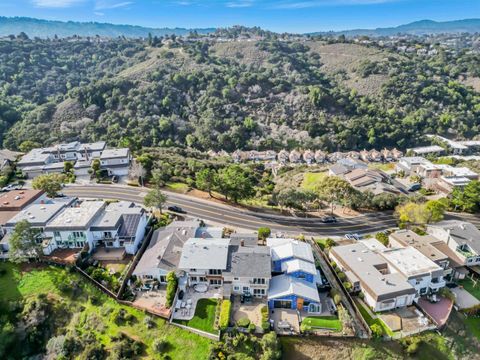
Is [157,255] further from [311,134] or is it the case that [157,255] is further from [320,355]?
[311,134]

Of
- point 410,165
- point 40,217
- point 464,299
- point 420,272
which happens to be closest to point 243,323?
point 420,272

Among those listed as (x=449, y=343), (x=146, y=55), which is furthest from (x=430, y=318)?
(x=146, y=55)

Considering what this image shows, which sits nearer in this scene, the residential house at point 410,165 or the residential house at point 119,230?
the residential house at point 119,230

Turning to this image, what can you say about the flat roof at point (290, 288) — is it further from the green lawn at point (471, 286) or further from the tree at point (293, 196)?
the green lawn at point (471, 286)

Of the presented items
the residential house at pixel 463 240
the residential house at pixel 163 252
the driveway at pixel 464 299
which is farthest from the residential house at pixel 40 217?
the residential house at pixel 463 240

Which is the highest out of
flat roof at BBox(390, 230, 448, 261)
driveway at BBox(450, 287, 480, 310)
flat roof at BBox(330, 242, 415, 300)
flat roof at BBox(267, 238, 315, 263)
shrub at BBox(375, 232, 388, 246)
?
flat roof at BBox(267, 238, 315, 263)

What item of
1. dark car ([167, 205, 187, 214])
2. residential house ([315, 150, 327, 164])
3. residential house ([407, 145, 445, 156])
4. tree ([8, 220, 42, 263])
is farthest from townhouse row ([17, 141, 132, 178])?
residential house ([407, 145, 445, 156])

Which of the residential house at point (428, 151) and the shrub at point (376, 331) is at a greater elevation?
the shrub at point (376, 331)

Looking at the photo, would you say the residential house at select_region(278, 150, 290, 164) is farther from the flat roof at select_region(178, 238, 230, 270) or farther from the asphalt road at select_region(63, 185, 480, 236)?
the flat roof at select_region(178, 238, 230, 270)

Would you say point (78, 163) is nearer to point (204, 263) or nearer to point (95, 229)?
point (95, 229)
